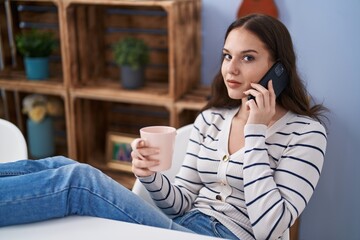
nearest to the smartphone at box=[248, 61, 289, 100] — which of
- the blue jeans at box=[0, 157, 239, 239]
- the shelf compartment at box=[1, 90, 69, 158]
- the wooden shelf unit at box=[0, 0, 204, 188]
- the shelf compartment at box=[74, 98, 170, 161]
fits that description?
the blue jeans at box=[0, 157, 239, 239]

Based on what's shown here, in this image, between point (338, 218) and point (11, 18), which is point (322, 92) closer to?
point (338, 218)

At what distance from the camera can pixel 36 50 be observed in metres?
2.27

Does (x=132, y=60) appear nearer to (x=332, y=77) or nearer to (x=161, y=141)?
(x=332, y=77)

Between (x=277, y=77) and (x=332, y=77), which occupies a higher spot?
(x=277, y=77)

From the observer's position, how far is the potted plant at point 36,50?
225cm

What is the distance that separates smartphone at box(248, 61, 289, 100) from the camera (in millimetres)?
1154

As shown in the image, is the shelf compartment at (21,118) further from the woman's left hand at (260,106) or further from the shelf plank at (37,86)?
the woman's left hand at (260,106)

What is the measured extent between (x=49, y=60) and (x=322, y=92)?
141 cm

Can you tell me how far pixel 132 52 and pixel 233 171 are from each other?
1.04m

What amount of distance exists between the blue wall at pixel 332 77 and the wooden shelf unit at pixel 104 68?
0.23 meters

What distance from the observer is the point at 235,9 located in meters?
1.99

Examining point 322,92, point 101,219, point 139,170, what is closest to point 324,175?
point 322,92

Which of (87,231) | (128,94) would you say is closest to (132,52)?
(128,94)

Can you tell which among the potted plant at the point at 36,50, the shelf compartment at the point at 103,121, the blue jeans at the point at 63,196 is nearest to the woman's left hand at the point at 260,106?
the blue jeans at the point at 63,196
